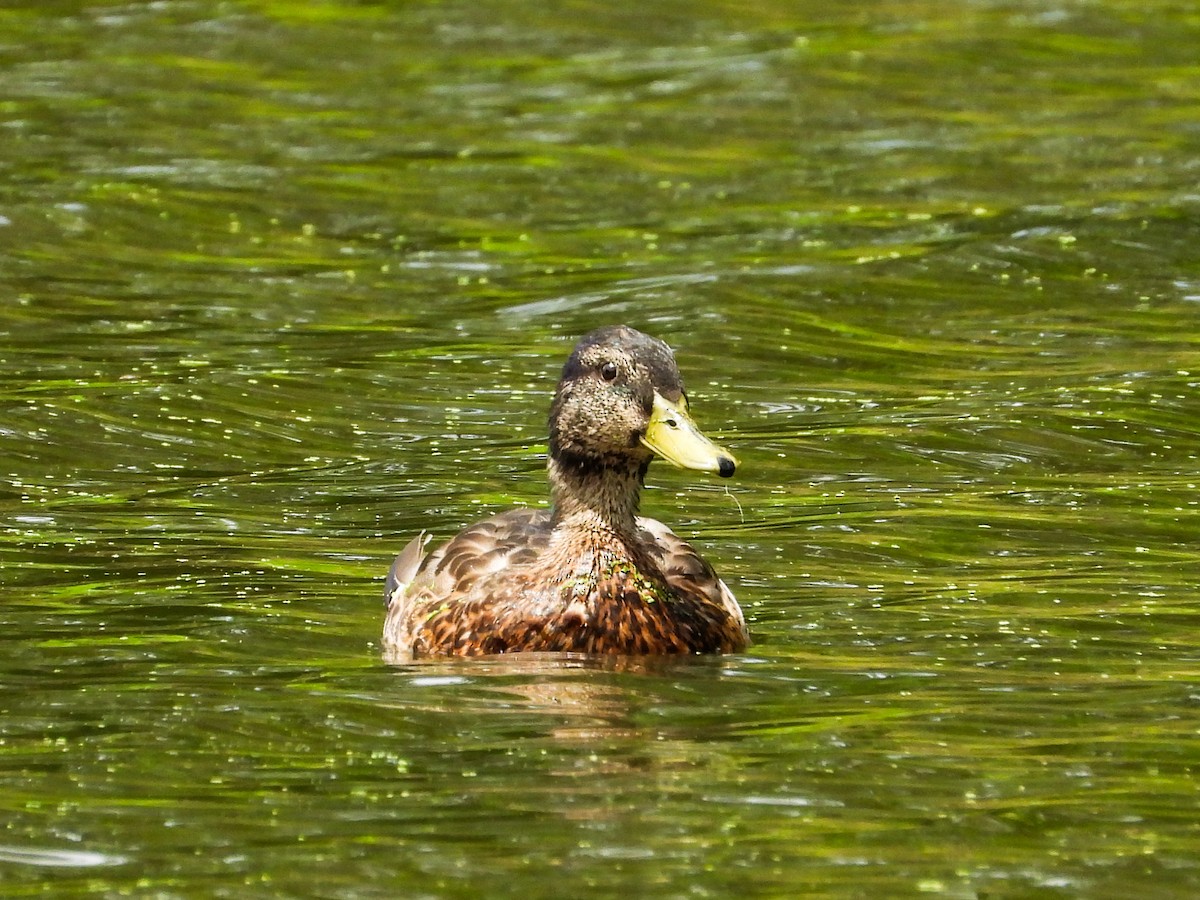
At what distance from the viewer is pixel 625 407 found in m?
9.23

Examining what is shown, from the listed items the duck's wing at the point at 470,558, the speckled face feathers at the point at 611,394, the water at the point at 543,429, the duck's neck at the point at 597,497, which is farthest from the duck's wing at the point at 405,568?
the speckled face feathers at the point at 611,394

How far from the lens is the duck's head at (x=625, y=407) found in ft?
29.9

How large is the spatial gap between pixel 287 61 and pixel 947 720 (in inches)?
632

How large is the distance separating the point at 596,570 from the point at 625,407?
1.96 feet

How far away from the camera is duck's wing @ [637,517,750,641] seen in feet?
31.3

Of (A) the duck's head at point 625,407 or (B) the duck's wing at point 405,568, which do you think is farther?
(B) the duck's wing at point 405,568

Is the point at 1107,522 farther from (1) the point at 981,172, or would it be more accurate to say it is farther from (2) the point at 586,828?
(1) the point at 981,172

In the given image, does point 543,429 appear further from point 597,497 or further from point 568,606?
point 568,606

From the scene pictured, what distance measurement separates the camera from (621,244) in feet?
59.3

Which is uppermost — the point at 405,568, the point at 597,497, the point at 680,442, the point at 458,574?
the point at 680,442

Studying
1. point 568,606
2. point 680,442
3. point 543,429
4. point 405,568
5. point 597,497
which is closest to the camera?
point 680,442

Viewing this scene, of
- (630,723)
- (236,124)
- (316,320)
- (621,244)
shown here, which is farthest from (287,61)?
(630,723)

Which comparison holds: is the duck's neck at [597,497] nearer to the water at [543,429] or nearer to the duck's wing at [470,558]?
the duck's wing at [470,558]

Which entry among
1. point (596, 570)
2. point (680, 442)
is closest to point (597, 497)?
point (596, 570)
